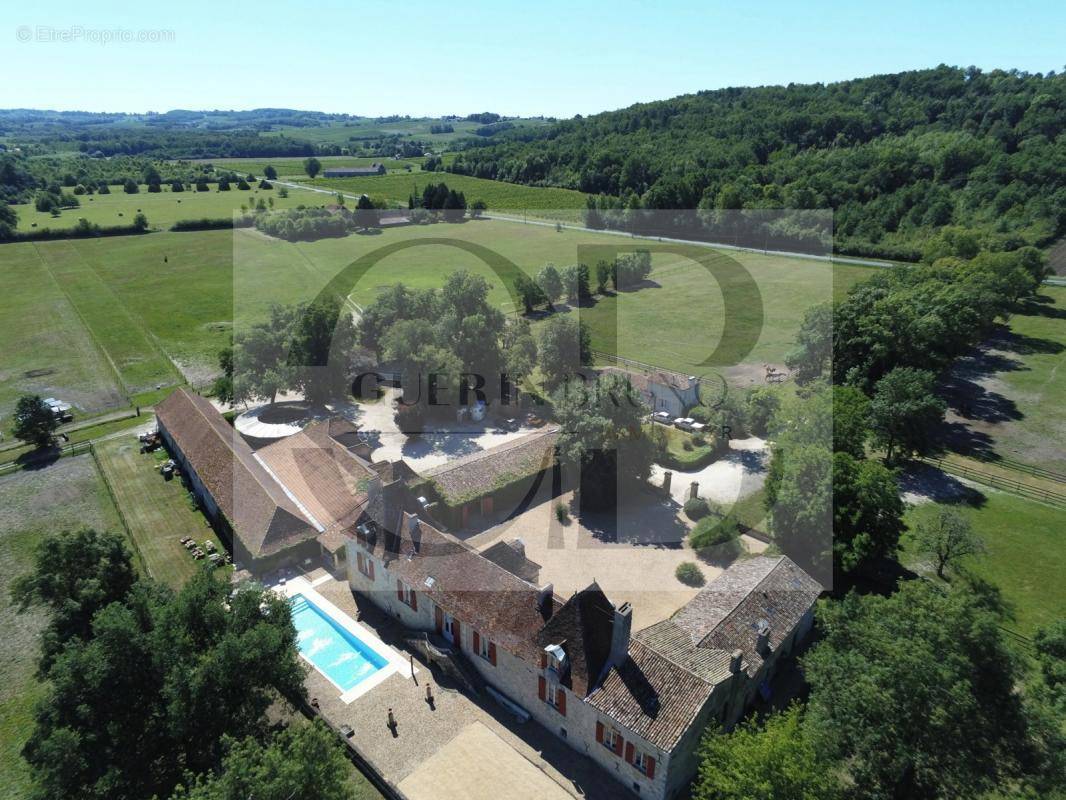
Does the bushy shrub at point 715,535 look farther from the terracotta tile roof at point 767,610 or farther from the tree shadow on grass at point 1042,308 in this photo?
the tree shadow on grass at point 1042,308

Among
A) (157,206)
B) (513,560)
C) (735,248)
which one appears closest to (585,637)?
(513,560)

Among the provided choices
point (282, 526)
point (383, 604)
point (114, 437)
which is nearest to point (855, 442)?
point (383, 604)

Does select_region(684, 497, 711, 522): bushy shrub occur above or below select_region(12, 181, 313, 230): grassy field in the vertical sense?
below

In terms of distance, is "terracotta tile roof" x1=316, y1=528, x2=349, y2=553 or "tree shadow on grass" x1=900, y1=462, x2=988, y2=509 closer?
"terracotta tile roof" x1=316, y1=528, x2=349, y2=553

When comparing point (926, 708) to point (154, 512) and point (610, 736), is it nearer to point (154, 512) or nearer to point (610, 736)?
point (610, 736)

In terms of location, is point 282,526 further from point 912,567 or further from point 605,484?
point 912,567

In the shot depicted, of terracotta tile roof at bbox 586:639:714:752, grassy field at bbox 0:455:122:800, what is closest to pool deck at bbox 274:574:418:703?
terracotta tile roof at bbox 586:639:714:752

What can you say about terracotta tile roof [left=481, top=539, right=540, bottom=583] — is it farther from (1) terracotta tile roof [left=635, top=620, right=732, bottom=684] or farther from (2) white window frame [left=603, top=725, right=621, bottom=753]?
(2) white window frame [left=603, top=725, right=621, bottom=753]
